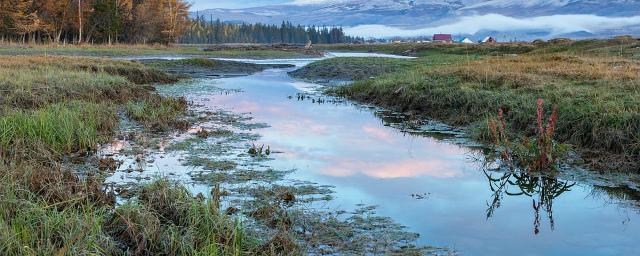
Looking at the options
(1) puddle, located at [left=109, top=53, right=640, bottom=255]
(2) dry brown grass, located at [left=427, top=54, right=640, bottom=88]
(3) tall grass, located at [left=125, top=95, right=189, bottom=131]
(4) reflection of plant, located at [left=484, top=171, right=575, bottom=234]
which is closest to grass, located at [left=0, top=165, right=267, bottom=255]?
(1) puddle, located at [left=109, top=53, right=640, bottom=255]

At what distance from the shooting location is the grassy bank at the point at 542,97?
1153 cm

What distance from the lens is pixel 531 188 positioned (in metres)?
9.50

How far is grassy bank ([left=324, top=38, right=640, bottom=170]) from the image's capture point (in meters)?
11.5

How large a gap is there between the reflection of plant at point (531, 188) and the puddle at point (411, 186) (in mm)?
17

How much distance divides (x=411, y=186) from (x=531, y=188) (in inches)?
78.7

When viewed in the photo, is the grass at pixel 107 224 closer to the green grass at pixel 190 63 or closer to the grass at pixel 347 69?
the grass at pixel 347 69

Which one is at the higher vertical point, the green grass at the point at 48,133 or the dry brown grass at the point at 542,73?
the dry brown grass at the point at 542,73

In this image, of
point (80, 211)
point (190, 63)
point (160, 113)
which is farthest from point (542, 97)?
point (190, 63)

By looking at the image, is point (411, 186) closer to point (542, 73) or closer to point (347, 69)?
point (542, 73)

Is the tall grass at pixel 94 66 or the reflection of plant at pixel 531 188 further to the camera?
the tall grass at pixel 94 66

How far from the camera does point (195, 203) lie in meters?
6.68

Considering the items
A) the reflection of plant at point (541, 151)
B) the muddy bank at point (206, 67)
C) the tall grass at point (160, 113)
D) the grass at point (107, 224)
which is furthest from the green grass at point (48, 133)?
the muddy bank at point (206, 67)

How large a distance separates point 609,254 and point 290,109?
47.6 ft

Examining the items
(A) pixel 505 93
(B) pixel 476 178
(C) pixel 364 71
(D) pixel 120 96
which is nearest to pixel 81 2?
(C) pixel 364 71
